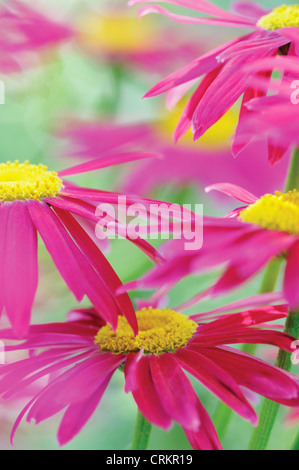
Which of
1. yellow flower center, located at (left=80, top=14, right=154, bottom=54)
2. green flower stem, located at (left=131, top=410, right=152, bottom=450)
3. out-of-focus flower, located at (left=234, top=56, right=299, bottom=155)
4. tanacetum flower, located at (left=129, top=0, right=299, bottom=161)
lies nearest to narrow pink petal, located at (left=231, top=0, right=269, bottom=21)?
tanacetum flower, located at (left=129, top=0, right=299, bottom=161)

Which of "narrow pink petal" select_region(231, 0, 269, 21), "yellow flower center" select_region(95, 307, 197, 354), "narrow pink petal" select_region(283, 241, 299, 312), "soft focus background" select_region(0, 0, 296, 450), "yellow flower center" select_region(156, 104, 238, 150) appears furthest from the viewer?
"yellow flower center" select_region(156, 104, 238, 150)

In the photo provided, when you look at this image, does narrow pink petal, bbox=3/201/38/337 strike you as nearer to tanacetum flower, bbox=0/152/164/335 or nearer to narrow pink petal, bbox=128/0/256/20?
tanacetum flower, bbox=0/152/164/335

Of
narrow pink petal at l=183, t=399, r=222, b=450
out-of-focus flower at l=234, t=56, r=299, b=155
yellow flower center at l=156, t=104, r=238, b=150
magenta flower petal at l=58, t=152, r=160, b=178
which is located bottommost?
narrow pink petal at l=183, t=399, r=222, b=450

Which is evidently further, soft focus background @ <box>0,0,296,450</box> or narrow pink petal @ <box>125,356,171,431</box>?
soft focus background @ <box>0,0,296,450</box>

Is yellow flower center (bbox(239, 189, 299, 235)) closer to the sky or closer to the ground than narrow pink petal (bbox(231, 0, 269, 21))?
closer to the ground

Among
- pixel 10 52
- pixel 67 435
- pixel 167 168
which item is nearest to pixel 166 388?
pixel 67 435

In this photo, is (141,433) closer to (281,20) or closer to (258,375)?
(258,375)

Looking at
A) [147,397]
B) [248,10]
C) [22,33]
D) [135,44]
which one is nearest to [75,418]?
[147,397]
